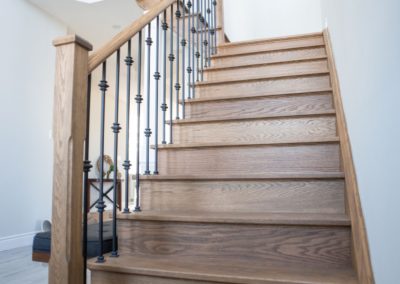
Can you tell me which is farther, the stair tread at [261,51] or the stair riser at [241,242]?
the stair tread at [261,51]

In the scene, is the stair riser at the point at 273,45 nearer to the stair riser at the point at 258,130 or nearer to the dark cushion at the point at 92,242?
the stair riser at the point at 258,130

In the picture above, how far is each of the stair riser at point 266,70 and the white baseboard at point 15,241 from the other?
260 centimetres

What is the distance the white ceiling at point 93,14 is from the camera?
4.17m

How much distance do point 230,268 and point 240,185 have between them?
0.43 m

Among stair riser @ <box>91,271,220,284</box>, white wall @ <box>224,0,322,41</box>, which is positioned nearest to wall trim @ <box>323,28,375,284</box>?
stair riser @ <box>91,271,220,284</box>

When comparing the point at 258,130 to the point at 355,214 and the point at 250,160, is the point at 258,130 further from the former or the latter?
the point at 355,214

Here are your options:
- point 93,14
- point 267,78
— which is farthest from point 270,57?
point 93,14

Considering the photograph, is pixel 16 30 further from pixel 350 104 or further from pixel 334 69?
pixel 350 104

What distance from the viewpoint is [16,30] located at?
381cm

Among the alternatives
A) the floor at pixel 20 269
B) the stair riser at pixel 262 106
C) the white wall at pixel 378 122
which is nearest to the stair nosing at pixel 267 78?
the stair riser at pixel 262 106

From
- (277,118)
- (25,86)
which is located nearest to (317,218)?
(277,118)

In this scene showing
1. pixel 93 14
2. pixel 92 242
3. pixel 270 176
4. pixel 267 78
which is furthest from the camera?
pixel 93 14

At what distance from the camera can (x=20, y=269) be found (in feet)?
8.96

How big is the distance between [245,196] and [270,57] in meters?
1.66
